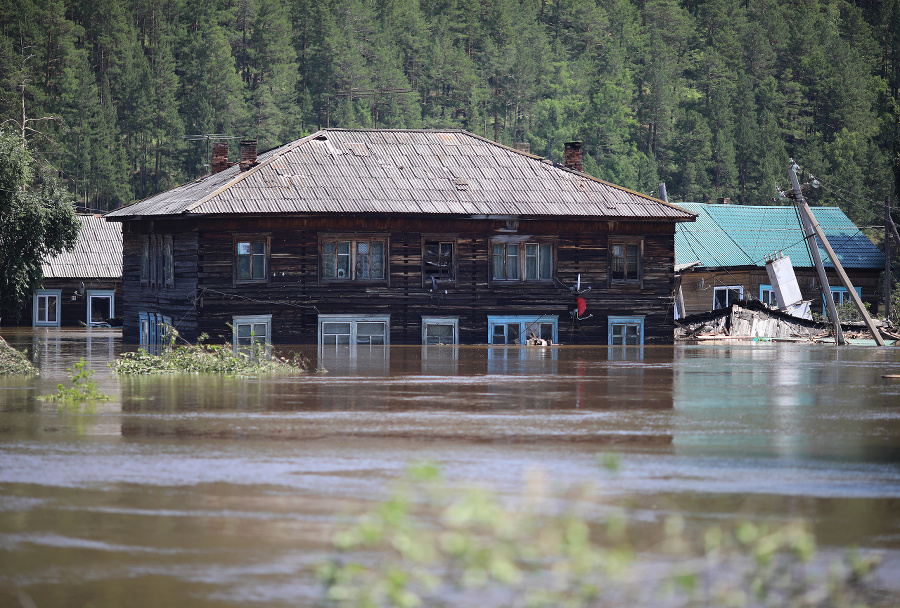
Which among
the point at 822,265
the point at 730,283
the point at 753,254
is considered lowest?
the point at 730,283

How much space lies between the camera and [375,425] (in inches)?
587

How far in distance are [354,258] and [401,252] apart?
1416 millimetres

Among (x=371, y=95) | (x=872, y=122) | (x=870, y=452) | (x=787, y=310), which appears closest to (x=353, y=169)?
(x=787, y=310)

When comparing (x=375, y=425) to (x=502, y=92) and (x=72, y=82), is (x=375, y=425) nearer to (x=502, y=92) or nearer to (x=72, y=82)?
(x=72, y=82)

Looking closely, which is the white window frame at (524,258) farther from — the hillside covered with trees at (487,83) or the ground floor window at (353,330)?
the hillside covered with trees at (487,83)

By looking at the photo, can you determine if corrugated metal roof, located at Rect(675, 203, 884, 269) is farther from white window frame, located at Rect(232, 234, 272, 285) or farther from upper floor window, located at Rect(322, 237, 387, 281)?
white window frame, located at Rect(232, 234, 272, 285)

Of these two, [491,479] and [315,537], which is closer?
[315,537]

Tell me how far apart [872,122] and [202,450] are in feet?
302

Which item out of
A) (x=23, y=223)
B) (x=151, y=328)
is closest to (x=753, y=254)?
(x=151, y=328)

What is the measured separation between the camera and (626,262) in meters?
37.2

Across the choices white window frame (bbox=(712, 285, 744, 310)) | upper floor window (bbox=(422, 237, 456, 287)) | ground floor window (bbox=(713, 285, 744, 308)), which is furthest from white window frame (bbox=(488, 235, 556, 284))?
ground floor window (bbox=(713, 285, 744, 308))

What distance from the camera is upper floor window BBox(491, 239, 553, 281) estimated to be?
119 ft

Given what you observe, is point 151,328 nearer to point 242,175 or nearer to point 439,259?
point 242,175

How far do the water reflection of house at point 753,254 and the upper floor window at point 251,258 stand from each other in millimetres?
19898
